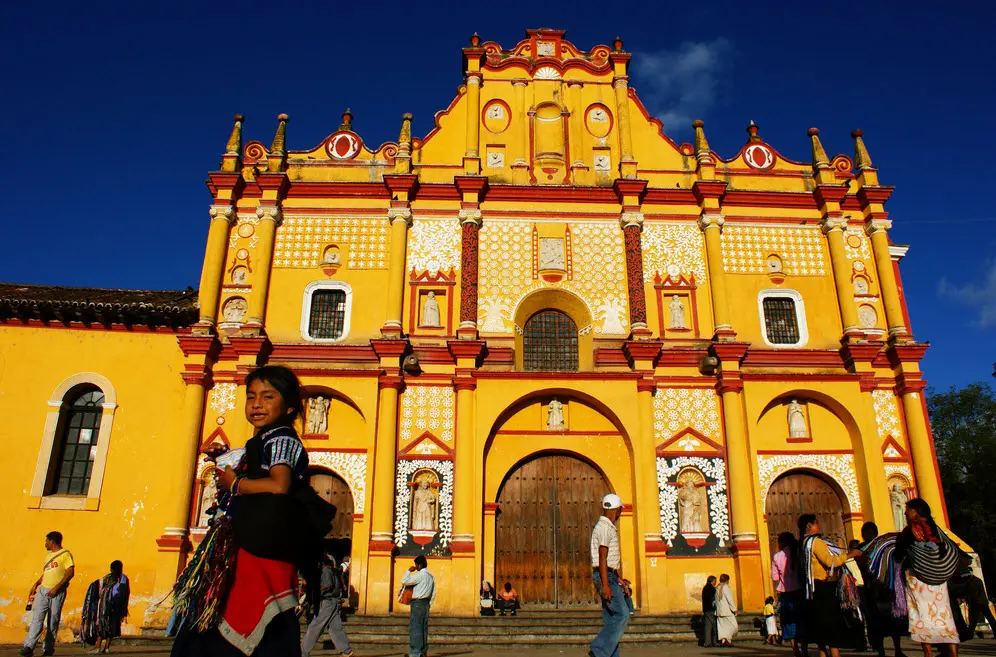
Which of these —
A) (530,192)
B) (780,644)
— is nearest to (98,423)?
(530,192)

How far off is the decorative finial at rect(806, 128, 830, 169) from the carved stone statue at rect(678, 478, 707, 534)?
8742 millimetres

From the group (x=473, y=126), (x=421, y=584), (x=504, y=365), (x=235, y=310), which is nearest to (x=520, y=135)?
(x=473, y=126)

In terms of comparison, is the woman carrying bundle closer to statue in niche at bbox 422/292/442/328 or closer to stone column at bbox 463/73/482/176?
statue in niche at bbox 422/292/442/328

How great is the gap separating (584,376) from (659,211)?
4.89 m

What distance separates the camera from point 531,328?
17750 millimetres

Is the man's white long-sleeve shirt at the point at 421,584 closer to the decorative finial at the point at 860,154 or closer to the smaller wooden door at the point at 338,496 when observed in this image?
the smaller wooden door at the point at 338,496

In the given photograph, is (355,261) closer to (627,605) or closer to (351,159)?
(351,159)

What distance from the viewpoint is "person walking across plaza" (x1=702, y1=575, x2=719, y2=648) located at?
13.1 metres

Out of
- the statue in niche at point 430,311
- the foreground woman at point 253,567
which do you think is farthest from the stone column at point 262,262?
the foreground woman at point 253,567

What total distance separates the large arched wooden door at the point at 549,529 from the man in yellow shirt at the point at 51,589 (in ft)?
26.0

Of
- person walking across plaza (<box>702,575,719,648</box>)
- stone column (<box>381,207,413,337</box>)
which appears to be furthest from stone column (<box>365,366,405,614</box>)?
person walking across plaza (<box>702,575,719,648</box>)

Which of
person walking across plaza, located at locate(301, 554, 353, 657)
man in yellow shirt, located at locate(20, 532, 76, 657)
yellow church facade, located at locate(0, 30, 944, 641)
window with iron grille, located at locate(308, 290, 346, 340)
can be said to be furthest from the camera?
window with iron grille, located at locate(308, 290, 346, 340)

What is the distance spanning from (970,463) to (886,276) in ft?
62.2

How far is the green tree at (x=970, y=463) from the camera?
28016mm
